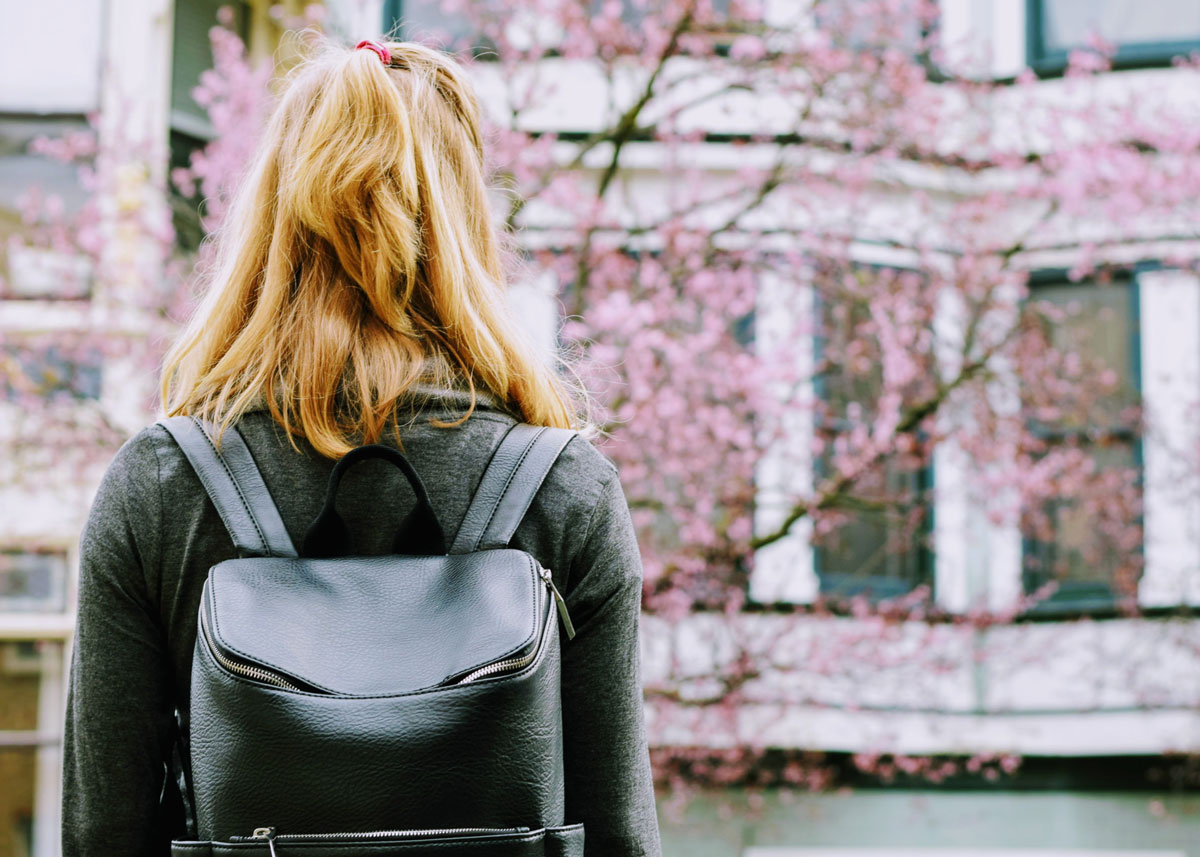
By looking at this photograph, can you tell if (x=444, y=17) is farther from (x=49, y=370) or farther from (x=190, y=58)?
(x=49, y=370)

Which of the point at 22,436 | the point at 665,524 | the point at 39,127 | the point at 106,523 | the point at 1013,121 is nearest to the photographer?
the point at 106,523

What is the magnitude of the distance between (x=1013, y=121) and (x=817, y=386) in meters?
2.41

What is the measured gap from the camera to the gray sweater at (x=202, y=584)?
1.57m

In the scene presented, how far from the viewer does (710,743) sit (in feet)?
24.5

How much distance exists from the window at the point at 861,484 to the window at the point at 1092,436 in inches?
33.5

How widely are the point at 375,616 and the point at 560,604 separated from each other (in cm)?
23

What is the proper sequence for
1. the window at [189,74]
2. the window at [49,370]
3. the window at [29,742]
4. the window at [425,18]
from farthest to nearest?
1. the window at [425,18]
2. the window at [189,74]
3. the window at [29,742]
4. the window at [49,370]

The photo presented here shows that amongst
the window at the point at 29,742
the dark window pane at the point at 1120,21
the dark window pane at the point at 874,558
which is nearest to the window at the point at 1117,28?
the dark window pane at the point at 1120,21

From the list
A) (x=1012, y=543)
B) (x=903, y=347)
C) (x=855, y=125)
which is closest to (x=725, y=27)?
(x=855, y=125)

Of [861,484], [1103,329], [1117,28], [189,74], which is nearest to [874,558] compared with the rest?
[861,484]

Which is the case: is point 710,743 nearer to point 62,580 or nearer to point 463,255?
point 62,580

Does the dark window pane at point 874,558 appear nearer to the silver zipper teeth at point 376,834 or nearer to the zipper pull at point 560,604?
the zipper pull at point 560,604

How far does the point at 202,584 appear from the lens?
1.58 metres

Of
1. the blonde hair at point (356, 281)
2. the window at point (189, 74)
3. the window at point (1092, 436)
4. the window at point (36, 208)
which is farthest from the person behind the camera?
the window at point (1092, 436)
